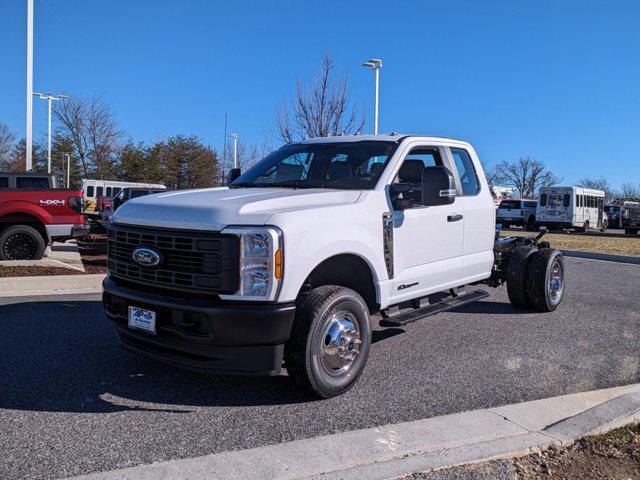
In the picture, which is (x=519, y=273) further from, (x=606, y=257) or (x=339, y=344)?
(x=606, y=257)

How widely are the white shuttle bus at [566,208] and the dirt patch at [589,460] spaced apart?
3301cm

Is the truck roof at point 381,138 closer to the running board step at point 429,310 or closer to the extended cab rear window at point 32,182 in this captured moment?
the running board step at point 429,310

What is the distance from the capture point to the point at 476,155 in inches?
249

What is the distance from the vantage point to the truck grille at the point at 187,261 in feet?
11.9

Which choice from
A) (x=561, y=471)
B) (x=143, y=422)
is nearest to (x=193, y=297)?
(x=143, y=422)

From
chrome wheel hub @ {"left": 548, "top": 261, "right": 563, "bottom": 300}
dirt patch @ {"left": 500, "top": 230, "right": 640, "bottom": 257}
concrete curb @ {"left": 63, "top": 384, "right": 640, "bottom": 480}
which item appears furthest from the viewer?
dirt patch @ {"left": 500, "top": 230, "right": 640, "bottom": 257}

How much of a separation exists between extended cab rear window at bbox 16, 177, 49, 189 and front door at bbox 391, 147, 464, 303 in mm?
9058

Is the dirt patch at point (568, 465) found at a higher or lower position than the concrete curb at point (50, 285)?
lower

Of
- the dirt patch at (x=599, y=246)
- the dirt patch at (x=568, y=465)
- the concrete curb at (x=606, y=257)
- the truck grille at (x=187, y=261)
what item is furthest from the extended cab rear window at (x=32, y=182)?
the dirt patch at (x=599, y=246)

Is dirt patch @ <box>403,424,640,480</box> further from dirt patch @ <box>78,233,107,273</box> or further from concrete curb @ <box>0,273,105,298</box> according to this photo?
dirt patch @ <box>78,233,107,273</box>

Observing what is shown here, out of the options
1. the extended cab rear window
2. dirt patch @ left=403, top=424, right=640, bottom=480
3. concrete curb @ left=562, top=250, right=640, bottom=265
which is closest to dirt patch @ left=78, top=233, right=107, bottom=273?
the extended cab rear window

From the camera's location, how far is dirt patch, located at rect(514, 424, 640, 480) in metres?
3.06

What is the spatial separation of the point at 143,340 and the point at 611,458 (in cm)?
306

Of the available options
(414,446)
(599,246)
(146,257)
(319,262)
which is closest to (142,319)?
(146,257)
